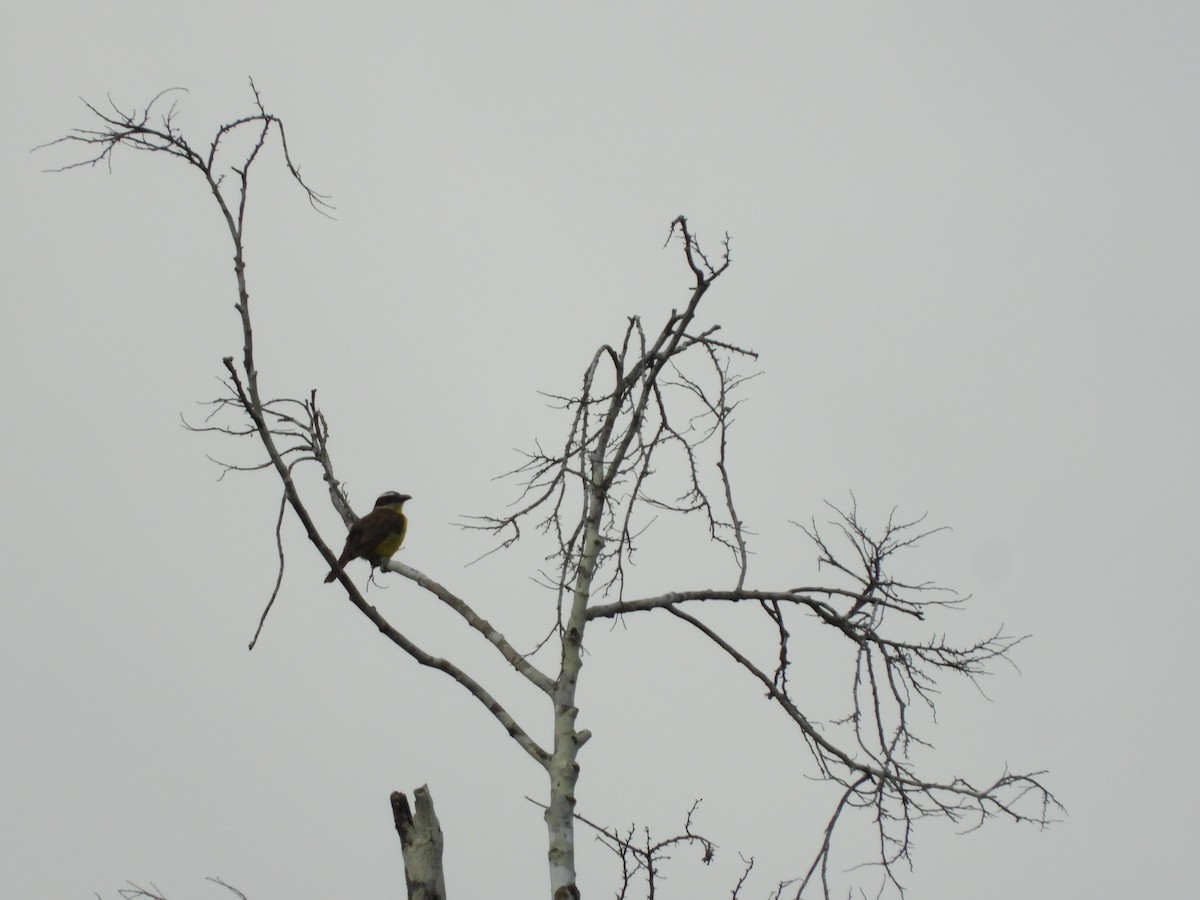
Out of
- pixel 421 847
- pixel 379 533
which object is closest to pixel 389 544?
pixel 379 533

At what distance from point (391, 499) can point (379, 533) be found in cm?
190

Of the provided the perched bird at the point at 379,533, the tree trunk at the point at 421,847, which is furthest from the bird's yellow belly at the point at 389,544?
the tree trunk at the point at 421,847

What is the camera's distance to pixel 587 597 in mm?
5949

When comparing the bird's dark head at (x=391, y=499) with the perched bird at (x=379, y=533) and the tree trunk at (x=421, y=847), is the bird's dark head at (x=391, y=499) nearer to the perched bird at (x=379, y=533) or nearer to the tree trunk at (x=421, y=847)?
the perched bird at (x=379, y=533)

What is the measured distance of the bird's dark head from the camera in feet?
37.4

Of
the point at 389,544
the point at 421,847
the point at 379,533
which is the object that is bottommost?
the point at 421,847

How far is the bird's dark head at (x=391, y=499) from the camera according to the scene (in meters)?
11.4

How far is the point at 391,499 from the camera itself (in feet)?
37.4

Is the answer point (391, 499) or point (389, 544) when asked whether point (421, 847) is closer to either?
point (389, 544)

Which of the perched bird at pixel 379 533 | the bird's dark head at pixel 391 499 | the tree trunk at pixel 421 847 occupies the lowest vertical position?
the tree trunk at pixel 421 847

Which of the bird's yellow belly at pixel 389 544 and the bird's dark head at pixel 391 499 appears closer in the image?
the bird's yellow belly at pixel 389 544

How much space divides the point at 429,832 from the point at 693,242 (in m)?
3.03

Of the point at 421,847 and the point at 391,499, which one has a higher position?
the point at 391,499

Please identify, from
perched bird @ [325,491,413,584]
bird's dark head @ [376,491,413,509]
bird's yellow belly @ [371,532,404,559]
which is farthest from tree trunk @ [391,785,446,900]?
bird's dark head @ [376,491,413,509]
